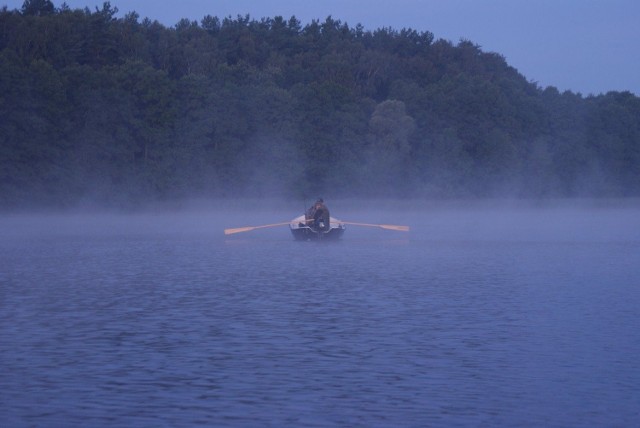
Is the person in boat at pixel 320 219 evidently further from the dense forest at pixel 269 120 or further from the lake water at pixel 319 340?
the dense forest at pixel 269 120

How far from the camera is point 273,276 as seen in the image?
22.3 metres

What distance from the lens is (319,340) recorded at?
13242mm

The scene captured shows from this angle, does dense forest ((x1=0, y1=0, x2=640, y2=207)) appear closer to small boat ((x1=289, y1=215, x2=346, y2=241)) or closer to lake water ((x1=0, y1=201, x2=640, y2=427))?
small boat ((x1=289, y1=215, x2=346, y2=241))

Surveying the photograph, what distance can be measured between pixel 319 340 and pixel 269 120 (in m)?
59.0

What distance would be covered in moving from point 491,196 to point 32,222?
1558 inches

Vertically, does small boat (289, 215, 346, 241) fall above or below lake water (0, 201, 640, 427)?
above

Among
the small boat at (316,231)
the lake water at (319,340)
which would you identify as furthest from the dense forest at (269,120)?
the lake water at (319,340)

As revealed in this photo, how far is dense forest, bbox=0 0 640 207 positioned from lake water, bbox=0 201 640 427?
120ft

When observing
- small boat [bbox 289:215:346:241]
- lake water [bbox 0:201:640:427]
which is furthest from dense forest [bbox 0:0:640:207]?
lake water [bbox 0:201:640:427]

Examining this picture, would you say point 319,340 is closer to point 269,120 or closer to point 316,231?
point 316,231

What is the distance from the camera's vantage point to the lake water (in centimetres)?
948

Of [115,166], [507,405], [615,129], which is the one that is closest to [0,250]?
[507,405]

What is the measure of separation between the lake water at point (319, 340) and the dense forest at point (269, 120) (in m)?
36.5

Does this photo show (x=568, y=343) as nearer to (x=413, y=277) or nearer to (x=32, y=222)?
(x=413, y=277)
